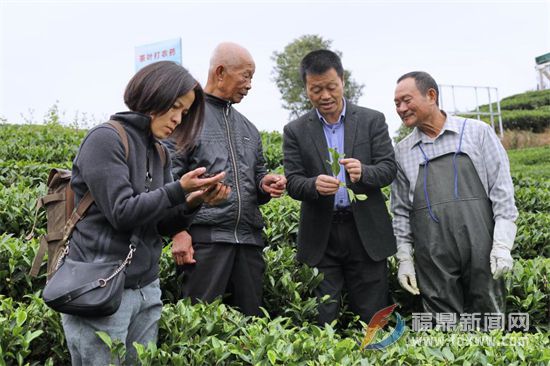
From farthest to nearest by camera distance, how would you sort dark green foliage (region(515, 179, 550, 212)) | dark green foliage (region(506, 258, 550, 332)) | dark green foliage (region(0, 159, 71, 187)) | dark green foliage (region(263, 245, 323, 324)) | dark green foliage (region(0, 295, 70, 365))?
dark green foliage (region(515, 179, 550, 212))
dark green foliage (region(0, 159, 71, 187))
dark green foliage (region(506, 258, 550, 332))
dark green foliage (region(263, 245, 323, 324))
dark green foliage (region(0, 295, 70, 365))

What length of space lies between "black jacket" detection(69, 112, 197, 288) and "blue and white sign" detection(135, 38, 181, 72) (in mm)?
10333

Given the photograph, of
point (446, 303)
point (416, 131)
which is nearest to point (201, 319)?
point (446, 303)

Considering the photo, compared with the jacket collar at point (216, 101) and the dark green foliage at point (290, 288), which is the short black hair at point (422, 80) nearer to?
the jacket collar at point (216, 101)

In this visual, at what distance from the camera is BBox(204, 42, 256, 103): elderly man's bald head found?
3382 mm

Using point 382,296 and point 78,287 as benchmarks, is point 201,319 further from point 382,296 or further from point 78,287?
point 382,296

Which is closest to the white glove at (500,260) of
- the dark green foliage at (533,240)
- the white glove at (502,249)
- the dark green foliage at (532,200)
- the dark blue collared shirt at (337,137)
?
the white glove at (502,249)

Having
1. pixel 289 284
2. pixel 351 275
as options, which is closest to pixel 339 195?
pixel 351 275

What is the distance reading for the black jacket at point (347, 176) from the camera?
3479 mm

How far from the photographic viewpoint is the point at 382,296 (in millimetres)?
3611

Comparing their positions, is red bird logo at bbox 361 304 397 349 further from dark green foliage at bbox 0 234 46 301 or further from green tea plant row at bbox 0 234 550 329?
dark green foliage at bbox 0 234 46 301

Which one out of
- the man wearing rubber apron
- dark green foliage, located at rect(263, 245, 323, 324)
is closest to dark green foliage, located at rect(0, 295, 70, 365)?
dark green foliage, located at rect(263, 245, 323, 324)

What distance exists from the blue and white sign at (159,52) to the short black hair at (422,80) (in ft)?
30.3

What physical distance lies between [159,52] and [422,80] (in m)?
10.1

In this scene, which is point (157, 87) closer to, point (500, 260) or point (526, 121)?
point (500, 260)
